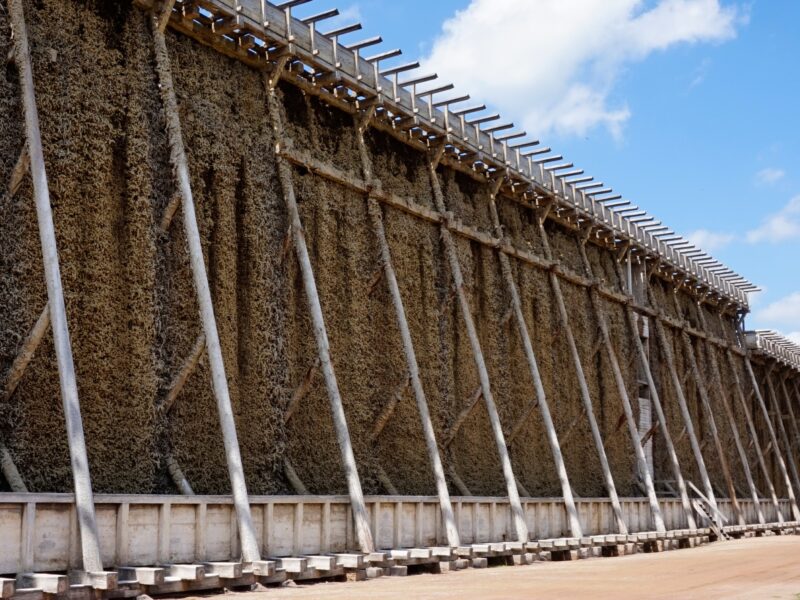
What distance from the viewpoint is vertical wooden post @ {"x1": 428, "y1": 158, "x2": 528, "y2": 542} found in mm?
19234

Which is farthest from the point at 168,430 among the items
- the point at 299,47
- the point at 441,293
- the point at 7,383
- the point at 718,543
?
the point at 718,543

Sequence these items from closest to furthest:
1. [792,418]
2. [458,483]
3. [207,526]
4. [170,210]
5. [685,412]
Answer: [207,526]
[170,210]
[458,483]
[685,412]
[792,418]

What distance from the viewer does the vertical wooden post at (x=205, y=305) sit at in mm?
12594

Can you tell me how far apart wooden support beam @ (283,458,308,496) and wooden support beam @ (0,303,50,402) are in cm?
482

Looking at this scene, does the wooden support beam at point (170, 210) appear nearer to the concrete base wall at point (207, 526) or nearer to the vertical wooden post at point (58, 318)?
the vertical wooden post at point (58, 318)

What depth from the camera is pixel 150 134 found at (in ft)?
48.5

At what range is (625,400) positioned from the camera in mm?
25516

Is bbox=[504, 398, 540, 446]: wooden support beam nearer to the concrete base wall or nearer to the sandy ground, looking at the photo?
the concrete base wall

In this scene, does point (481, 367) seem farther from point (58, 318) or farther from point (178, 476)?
point (58, 318)

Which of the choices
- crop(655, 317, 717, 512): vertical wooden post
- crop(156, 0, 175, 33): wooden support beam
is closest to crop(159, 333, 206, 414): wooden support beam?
crop(156, 0, 175, 33): wooden support beam

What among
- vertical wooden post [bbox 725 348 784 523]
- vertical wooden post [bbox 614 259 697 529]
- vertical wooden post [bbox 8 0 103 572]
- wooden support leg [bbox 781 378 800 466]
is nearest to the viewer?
vertical wooden post [bbox 8 0 103 572]

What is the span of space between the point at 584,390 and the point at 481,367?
15.5 feet

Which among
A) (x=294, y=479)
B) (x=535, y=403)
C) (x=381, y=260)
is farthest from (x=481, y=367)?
(x=294, y=479)

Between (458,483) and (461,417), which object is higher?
(461,417)
